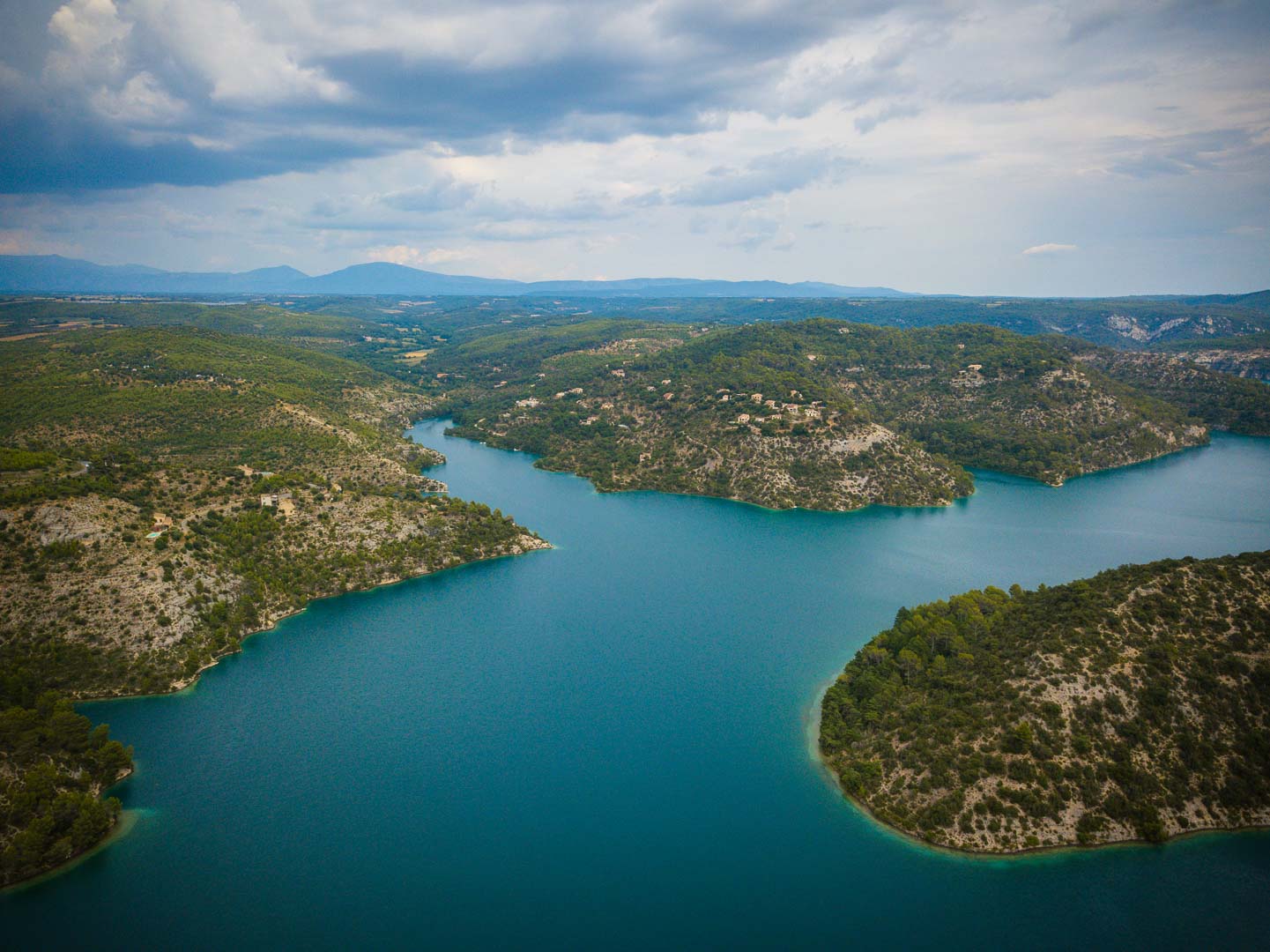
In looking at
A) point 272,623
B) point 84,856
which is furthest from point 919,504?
point 84,856

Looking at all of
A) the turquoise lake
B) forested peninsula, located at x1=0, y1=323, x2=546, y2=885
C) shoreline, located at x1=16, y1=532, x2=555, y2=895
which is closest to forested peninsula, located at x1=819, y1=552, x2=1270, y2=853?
the turquoise lake

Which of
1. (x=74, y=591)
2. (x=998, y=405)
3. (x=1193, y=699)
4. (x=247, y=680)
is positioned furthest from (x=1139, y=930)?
(x=998, y=405)

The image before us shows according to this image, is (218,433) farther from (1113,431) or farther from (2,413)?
(1113,431)

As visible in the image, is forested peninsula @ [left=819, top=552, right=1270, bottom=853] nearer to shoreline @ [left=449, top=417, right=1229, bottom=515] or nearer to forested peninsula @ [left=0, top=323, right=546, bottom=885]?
forested peninsula @ [left=0, top=323, right=546, bottom=885]

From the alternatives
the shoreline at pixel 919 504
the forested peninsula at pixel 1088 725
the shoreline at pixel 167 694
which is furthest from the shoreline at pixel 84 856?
the shoreline at pixel 919 504

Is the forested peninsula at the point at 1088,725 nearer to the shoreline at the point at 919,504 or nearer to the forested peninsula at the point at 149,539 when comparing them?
the forested peninsula at the point at 149,539

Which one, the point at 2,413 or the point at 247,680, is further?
the point at 2,413
